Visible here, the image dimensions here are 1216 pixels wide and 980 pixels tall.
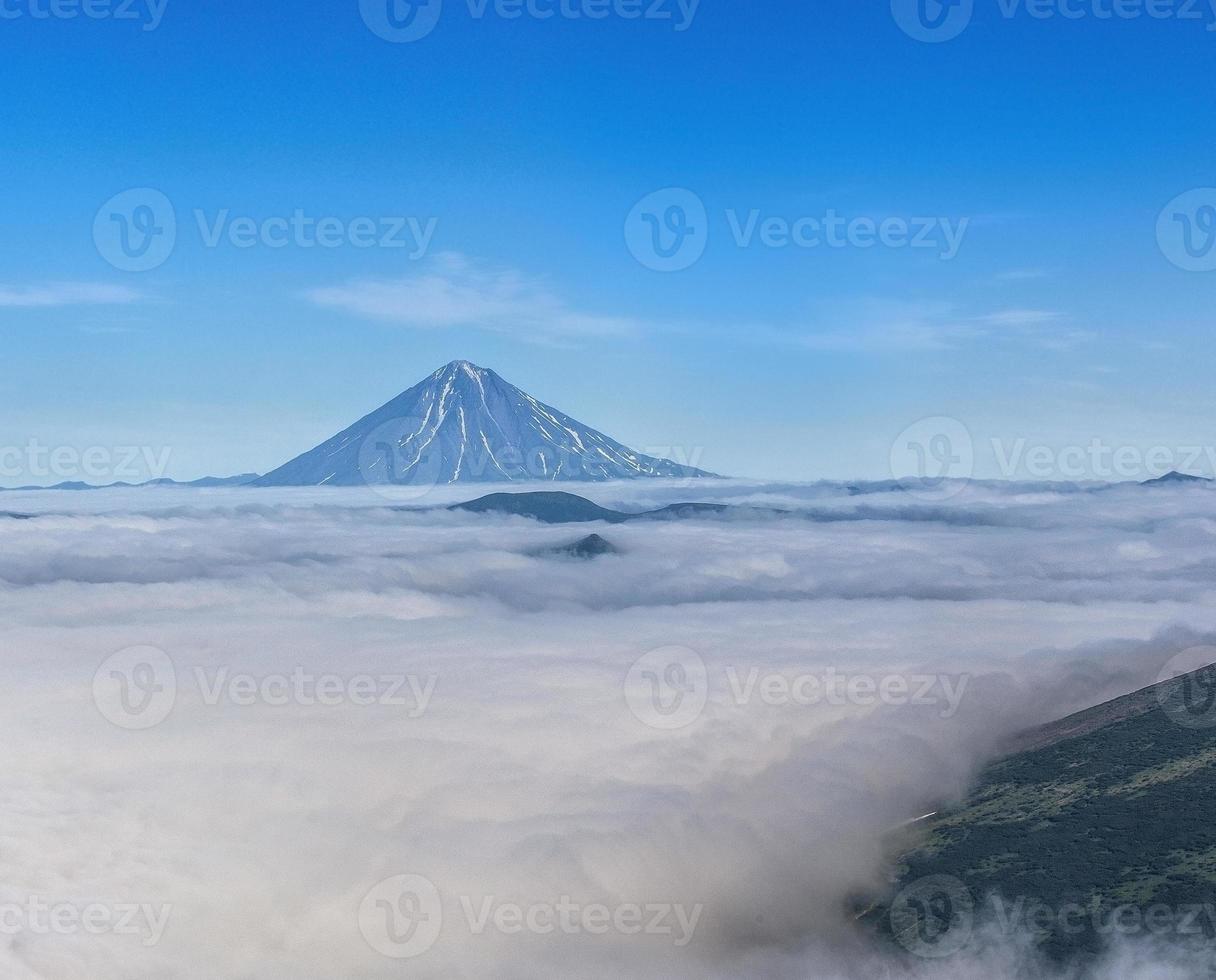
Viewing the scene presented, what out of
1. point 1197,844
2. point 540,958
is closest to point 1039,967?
point 1197,844

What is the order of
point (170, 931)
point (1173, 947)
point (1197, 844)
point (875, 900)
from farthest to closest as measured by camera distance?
point (875, 900), point (170, 931), point (1197, 844), point (1173, 947)

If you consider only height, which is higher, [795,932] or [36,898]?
[36,898]

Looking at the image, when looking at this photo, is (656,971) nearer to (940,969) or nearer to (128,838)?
(940,969)

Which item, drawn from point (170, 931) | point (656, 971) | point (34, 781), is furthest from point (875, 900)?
point (34, 781)

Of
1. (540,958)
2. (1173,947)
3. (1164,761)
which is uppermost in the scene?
(1164,761)

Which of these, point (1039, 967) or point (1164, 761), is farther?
point (1164, 761)

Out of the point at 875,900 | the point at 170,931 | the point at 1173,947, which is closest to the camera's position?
the point at 1173,947
